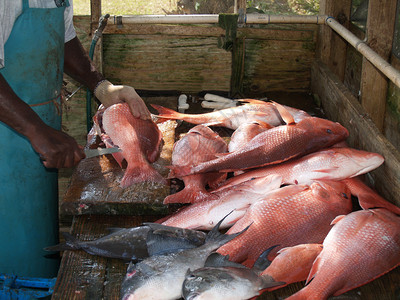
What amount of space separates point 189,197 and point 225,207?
0.80 ft

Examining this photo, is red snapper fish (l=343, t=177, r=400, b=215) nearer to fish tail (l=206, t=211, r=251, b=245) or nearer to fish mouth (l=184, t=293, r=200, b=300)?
fish tail (l=206, t=211, r=251, b=245)

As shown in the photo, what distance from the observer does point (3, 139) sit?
11.1 feet

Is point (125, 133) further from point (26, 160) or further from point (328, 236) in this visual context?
point (328, 236)

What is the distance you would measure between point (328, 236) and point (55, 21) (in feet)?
7.49

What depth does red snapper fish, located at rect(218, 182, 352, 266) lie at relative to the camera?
2.51m

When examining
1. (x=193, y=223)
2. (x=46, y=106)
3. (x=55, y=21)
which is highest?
(x=55, y=21)

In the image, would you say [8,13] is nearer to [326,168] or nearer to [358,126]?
[326,168]

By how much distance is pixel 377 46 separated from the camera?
12.9ft

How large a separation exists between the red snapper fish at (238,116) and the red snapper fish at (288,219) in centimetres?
125

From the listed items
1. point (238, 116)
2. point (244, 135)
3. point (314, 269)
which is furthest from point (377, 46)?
point (314, 269)

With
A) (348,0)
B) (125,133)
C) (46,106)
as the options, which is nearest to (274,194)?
(125,133)

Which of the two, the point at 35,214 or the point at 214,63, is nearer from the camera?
the point at 35,214

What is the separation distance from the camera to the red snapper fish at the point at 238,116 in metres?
3.98

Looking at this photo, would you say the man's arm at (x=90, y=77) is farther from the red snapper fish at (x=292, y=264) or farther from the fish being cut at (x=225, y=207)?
the red snapper fish at (x=292, y=264)
